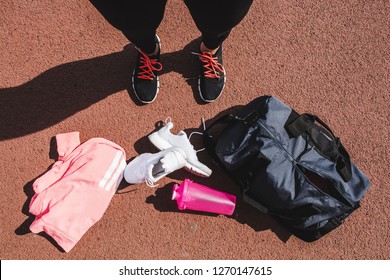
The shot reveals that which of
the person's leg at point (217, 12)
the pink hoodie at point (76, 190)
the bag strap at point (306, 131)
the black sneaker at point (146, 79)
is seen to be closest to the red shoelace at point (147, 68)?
the black sneaker at point (146, 79)

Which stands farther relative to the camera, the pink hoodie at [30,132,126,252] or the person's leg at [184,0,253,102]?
the pink hoodie at [30,132,126,252]

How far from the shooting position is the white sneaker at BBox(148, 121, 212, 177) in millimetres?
1424

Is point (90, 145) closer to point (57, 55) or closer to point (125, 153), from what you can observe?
point (125, 153)

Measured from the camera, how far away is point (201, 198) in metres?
1.39

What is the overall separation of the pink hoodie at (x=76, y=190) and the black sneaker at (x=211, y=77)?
0.47m

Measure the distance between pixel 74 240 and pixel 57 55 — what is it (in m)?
0.86

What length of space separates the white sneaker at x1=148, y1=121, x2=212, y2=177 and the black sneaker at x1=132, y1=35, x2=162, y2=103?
171 mm

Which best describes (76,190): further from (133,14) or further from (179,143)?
(133,14)

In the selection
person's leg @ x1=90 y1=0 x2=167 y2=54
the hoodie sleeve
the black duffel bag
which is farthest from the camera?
the hoodie sleeve

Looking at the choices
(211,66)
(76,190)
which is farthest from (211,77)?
(76,190)

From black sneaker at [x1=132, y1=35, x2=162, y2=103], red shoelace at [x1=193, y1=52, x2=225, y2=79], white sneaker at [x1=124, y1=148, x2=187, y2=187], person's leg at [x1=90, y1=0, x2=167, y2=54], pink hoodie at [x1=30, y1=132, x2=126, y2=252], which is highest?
person's leg at [x1=90, y1=0, x2=167, y2=54]

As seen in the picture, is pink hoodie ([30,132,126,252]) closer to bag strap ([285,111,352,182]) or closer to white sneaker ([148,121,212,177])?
white sneaker ([148,121,212,177])

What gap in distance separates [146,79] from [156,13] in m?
0.55

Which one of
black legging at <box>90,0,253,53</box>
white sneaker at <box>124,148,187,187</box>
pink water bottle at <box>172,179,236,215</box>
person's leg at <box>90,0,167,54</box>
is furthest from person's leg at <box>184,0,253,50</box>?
pink water bottle at <box>172,179,236,215</box>
